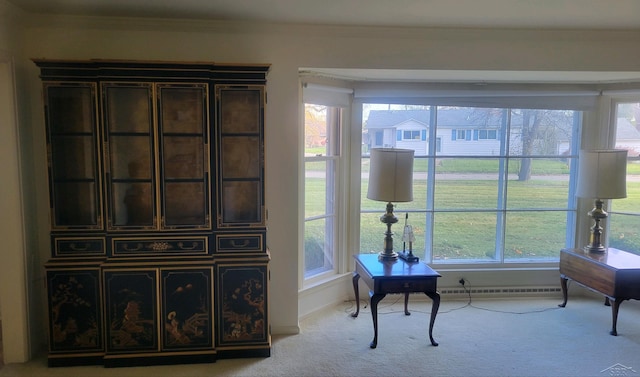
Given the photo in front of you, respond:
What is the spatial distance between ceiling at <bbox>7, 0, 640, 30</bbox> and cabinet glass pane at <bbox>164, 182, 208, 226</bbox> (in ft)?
3.86

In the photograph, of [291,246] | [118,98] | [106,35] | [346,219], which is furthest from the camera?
[346,219]

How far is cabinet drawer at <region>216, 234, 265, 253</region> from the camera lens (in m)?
3.14

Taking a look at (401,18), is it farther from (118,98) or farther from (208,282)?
(208,282)

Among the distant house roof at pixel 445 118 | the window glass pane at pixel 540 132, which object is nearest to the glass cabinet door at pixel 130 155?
the distant house roof at pixel 445 118

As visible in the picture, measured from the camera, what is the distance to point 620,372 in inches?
118

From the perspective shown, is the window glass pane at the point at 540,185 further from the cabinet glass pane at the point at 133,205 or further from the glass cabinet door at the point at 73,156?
the glass cabinet door at the point at 73,156

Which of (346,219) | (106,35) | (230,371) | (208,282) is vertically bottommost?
(230,371)

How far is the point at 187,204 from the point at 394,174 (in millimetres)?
1568

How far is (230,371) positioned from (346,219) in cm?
177

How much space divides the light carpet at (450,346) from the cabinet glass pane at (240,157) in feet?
4.30

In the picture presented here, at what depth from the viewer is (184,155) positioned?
3082mm

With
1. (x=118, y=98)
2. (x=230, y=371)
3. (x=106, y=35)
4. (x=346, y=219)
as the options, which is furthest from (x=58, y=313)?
(x=346, y=219)

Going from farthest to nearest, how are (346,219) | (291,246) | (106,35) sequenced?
(346,219)
(291,246)
(106,35)

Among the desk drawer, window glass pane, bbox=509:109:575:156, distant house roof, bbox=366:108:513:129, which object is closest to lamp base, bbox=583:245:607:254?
window glass pane, bbox=509:109:575:156
